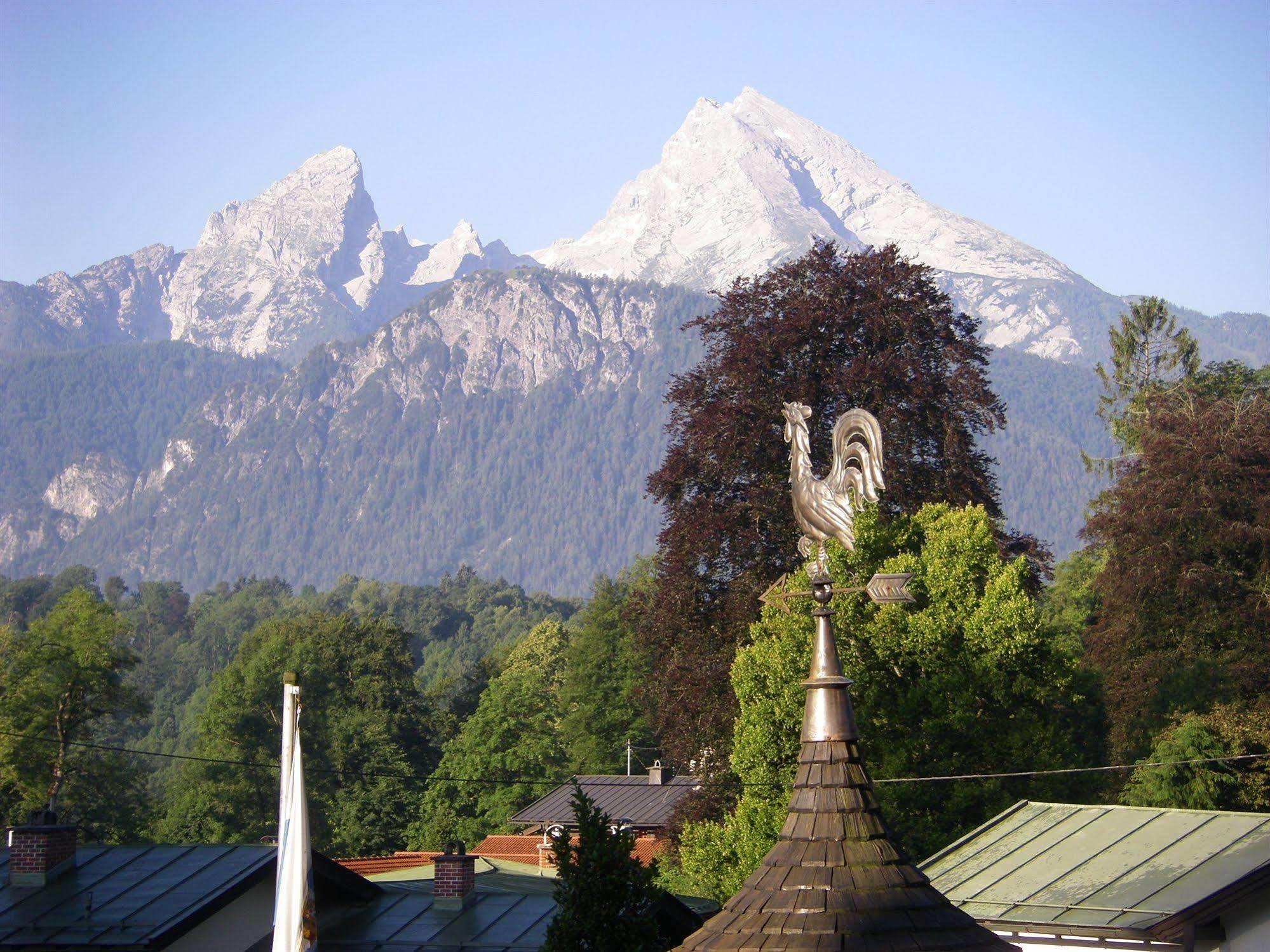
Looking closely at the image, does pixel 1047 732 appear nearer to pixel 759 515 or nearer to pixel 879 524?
pixel 879 524

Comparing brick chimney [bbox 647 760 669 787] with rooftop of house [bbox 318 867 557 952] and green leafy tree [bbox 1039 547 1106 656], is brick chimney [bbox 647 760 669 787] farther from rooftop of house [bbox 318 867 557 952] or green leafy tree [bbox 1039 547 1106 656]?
rooftop of house [bbox 318 867 557 952]

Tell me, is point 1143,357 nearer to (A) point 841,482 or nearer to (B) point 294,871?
(A) point 841,482

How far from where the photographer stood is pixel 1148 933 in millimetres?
18844

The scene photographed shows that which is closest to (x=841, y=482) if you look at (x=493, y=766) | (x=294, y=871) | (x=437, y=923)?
(x=437, y=923)

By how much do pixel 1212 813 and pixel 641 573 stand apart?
6155 centimetres

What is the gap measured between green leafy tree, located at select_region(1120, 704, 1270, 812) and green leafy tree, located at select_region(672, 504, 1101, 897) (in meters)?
4.18

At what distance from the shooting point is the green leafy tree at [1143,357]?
7344cm

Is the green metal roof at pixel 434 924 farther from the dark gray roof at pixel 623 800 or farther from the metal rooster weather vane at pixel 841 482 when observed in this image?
the dark gray roof at pixel 623 800

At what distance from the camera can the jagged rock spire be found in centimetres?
1185

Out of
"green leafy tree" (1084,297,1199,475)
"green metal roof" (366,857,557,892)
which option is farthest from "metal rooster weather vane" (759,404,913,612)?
"green leafy tree" (1084,297,1199,475)

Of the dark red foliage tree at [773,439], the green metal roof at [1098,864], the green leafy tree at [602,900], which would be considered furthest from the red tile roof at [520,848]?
the green leafy tree at [602,900]

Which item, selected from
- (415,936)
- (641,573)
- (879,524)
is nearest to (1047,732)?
(879,524)

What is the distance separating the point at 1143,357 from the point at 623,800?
35617 mm

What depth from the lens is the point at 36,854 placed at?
24.1 meters
